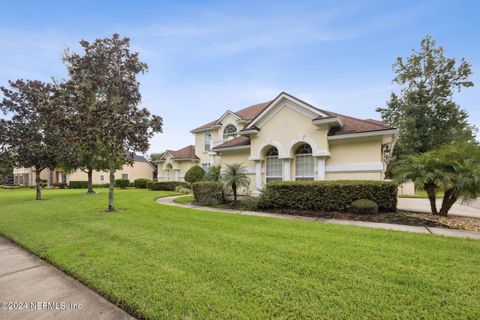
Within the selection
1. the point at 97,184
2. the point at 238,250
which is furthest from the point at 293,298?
the point at 97,184

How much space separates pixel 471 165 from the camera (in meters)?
7.80

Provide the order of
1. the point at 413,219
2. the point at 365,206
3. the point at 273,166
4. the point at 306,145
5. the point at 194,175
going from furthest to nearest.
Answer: the point at 194,175, the point at 273,166, the point at 306,145, the point at 365,206, the point at 413,219

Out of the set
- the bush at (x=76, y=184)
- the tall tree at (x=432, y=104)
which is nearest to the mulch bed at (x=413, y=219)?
the tall tree at (x=432, y=104)

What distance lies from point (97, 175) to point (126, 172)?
481 cm

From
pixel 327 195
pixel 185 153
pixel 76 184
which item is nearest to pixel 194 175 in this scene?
pixel 185 153

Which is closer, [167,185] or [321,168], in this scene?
[321,168]

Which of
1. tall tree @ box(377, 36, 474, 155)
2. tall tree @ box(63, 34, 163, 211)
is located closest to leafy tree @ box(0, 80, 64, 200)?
tall tree @ box(63, 34, 163, 211)

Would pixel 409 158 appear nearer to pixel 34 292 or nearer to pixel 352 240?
pixel 352 240

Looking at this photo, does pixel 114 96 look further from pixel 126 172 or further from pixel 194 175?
pixel 126 172

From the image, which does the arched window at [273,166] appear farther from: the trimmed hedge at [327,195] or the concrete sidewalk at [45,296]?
the concrete sidewalk at [45,296]

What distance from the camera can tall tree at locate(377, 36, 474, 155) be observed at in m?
28.3

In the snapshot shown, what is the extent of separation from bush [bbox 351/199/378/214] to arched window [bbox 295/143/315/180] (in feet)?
13.4

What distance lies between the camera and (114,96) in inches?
386

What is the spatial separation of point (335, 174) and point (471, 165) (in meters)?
5.35
